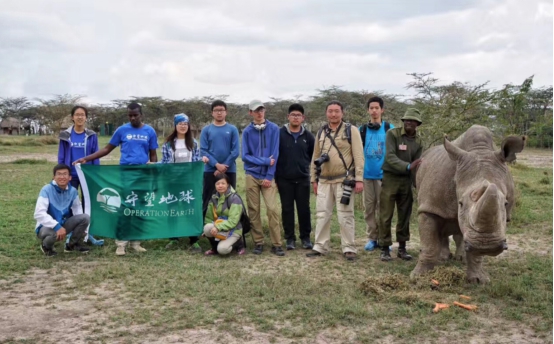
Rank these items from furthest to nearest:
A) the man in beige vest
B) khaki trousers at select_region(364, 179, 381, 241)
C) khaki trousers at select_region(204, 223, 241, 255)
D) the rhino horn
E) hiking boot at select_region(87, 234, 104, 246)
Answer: hiking boot at select_region(87, 234, 104, 246), khaki trousers at select_region(364, 179, 381, 241), khaki trousers at select_region(204, 223, 241, 255), the man in beige vest, the rhino horn

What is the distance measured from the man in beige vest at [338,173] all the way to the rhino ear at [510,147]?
190 cm

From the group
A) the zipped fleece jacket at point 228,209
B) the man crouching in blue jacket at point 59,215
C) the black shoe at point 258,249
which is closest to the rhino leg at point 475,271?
the black shoe at point 258,249

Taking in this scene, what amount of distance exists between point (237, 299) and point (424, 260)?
2.09 metres

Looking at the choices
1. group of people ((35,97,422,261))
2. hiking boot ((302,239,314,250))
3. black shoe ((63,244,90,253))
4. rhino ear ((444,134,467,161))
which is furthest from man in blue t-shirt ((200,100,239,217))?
rhino ear ((444,134,467,161))

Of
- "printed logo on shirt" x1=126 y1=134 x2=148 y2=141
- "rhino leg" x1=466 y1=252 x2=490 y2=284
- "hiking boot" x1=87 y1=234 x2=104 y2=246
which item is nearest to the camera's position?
"rhino leg" x1=466 y1=252 x2=490 y2=284

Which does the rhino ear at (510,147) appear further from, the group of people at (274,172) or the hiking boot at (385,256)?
the hiking boot at (385,256)

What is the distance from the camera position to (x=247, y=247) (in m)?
7.20

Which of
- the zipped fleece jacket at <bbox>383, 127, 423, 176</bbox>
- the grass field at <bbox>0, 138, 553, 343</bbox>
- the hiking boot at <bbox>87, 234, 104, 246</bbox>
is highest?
the zipped fleece jacket at <bbox>383, 127, 423, 176</bbox>

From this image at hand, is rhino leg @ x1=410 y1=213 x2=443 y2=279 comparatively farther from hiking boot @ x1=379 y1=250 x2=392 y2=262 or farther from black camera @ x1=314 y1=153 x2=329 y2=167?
black camera @ x1=314 y1=153 x2=329 y2=167

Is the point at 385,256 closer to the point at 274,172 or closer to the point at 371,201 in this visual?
the point at 371,201

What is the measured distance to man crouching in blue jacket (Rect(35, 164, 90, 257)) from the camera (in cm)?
638

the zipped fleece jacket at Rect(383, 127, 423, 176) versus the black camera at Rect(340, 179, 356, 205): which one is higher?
the zipped fleece jacket at Rect(383, 127, 423, 176)

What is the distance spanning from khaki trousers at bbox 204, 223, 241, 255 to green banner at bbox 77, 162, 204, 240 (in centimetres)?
39

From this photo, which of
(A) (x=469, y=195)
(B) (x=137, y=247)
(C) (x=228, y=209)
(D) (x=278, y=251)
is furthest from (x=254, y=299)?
(B) (x=137, y=247)
